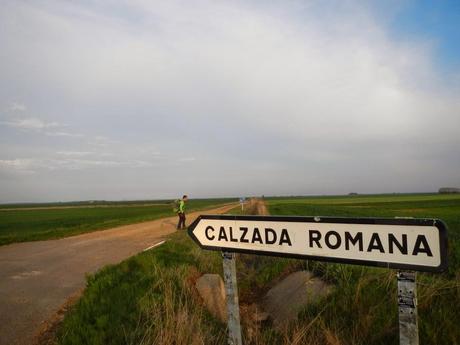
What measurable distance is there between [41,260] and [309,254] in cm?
1025

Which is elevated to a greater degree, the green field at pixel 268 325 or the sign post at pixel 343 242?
the sign post at pixel 343 242

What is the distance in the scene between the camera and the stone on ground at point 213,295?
210 inches

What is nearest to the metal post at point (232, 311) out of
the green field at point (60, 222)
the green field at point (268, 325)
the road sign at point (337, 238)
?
the road sign at point (337, 238)

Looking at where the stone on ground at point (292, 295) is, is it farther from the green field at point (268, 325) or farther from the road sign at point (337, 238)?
the road sign at point (337, 238)

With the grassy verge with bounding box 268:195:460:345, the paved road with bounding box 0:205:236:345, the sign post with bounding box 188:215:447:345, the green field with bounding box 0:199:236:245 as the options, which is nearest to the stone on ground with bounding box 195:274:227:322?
the grassy verge with bounding box 268:195:460:345

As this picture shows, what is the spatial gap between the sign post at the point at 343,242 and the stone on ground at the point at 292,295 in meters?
2.24

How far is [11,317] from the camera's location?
5496 millimetres

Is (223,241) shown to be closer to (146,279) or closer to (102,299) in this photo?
(102,299)

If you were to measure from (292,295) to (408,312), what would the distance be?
361cm

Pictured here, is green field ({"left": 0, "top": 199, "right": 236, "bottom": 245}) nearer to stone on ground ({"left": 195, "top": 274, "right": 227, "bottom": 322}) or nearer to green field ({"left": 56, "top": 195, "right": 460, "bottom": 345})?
green field ({"left": 56, "top": 195, "right": 460, "bottom": 345})

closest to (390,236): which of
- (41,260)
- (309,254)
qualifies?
(309,254)

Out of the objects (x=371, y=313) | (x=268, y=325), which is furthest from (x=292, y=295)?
(x=371, y=313)

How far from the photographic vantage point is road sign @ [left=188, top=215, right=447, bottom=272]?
6.59ft

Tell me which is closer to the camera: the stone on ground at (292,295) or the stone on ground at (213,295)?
the stone on ground at (292,295)
